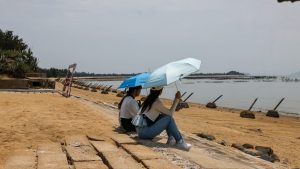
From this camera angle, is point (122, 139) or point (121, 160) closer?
point (121, 160)

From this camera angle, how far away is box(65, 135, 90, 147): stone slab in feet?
23.9

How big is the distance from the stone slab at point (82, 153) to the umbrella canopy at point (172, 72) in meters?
1.40

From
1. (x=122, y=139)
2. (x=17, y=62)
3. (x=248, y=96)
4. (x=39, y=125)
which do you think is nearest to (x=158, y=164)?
(x=122, y=139)

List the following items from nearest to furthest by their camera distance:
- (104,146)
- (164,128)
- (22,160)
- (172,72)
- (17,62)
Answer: (22,160) → (104,146) → (172,72) → (164,128) → (17,62)

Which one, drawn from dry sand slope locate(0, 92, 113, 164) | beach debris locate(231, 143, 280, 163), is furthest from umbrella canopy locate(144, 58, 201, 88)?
beach debris locate(231, 143, 280, 163)

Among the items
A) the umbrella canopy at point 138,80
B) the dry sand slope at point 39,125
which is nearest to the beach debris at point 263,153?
the umbrella canopy at point 138,80

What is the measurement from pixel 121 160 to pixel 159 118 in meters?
1.76

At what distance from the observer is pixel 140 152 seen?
639cm

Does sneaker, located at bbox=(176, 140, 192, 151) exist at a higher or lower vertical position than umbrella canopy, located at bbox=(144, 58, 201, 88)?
lower

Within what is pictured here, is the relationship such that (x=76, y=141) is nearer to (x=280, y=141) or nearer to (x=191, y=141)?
(x=191, y=141)

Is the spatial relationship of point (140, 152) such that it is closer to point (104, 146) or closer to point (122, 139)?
point (104, 146)

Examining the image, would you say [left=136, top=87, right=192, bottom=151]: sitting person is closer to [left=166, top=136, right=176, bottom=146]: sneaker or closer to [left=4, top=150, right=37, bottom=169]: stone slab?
[left=166, top=136, right=176, bottom=146]: sneaker

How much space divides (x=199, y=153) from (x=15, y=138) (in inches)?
131

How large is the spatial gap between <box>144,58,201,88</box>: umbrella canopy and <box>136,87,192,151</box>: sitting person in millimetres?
274
